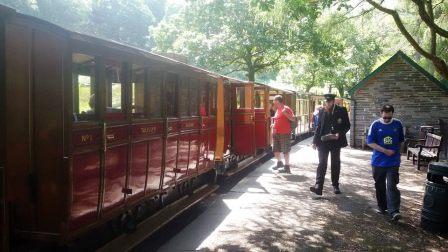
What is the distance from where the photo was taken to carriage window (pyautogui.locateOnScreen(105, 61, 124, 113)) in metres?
5.46

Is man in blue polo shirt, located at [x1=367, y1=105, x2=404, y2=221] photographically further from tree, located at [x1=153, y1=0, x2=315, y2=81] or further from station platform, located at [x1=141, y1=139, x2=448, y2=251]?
tree, located at [x1=153, y1=0, x2=315, y2=81]

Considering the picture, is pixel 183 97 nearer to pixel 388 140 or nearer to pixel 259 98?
pixel 388 140

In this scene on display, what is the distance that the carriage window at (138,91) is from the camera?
6082 millimetres

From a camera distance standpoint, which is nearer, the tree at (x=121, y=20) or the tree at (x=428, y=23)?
the tree at (x=428, y=23)

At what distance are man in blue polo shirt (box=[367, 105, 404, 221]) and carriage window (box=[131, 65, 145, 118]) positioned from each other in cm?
340

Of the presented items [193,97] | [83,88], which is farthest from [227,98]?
[83,88]

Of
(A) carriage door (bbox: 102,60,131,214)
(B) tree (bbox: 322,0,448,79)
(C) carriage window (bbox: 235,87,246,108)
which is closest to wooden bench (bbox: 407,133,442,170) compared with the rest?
(B) tree (bbox: 322,0,448,79)

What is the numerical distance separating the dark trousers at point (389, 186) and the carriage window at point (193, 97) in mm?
3362

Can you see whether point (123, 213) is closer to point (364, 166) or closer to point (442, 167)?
point (442, 167)

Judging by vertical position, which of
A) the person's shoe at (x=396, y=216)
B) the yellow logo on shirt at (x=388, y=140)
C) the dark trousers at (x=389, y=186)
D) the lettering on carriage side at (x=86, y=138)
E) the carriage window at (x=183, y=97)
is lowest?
the person's shoe at (x=396, y=216)

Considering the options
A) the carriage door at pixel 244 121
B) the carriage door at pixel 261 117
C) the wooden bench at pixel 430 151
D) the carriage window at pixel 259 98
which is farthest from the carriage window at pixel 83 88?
the wooden bench at pixel 430 151

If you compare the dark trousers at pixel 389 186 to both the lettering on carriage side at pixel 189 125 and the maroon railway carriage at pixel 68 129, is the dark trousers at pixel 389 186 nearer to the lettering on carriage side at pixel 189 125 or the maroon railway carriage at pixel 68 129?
the lettering on carriage side at pixel 189 125

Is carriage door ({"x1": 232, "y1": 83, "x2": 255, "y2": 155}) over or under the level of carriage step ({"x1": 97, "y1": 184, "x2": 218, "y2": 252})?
over

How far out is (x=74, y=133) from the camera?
179 inches
